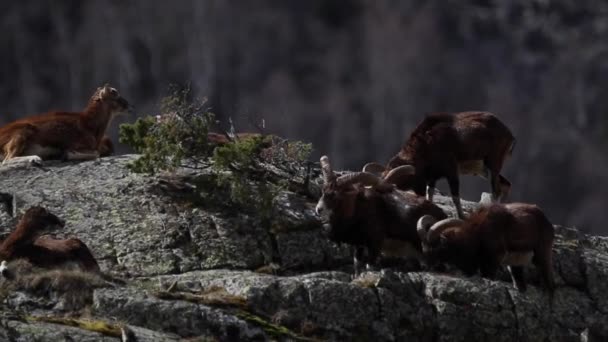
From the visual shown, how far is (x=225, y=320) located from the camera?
25.4m

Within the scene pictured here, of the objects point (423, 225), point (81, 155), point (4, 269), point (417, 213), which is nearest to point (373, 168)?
point (417, 213)

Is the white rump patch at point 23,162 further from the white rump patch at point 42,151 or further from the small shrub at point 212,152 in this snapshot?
the small shrub at point 212,152

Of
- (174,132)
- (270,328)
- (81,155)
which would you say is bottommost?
(270,328)

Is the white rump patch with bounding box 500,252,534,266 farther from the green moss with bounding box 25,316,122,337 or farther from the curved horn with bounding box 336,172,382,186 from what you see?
the green moss with bounding box 25,316,122,337

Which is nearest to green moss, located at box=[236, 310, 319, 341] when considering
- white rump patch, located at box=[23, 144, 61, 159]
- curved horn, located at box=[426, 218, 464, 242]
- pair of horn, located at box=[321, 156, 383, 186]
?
curved horn, located at box=[426, 218, 464, 242]

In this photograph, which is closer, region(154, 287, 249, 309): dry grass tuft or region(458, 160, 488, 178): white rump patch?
region(154, 287, 249, 309): dry grass tuft

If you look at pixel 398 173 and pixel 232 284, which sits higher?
pixel 398 173

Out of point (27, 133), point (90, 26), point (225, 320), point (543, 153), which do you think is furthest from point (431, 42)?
point (225, 320)

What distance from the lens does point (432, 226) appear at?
28875 mm

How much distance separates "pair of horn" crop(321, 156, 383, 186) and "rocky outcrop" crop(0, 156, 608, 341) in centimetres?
71

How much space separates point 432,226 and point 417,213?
0.68 meters

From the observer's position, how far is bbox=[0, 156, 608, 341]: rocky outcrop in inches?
993

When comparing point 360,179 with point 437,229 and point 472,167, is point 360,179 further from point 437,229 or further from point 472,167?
point 472,167

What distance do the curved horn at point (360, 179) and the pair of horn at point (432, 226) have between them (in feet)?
4.24
